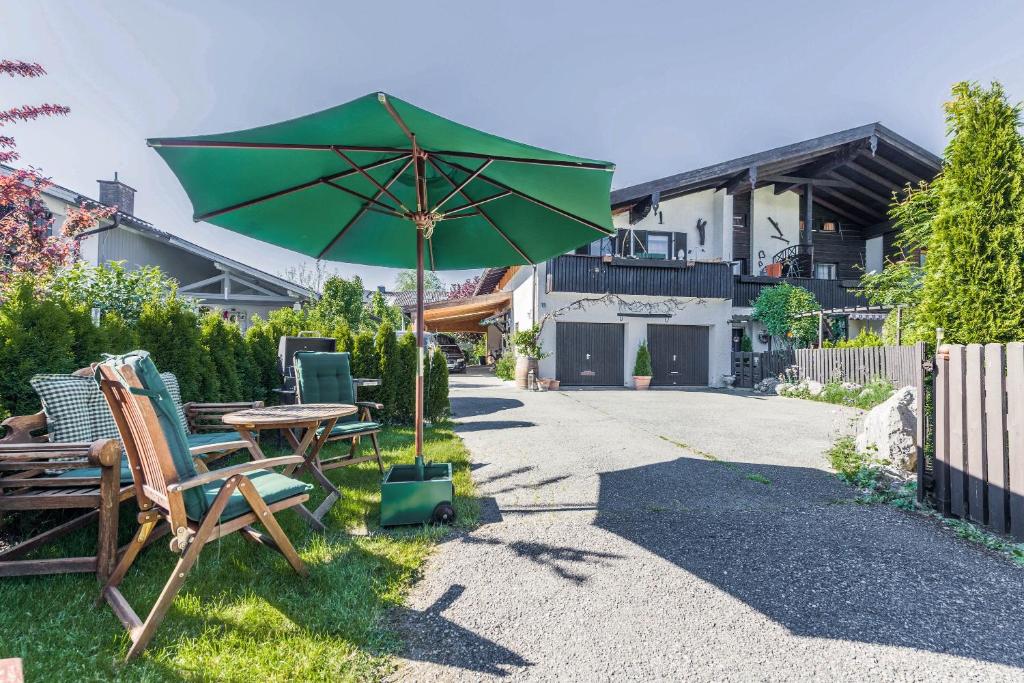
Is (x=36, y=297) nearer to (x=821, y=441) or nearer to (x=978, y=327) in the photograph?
(x=978, y=327)

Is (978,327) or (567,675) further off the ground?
(978,327)

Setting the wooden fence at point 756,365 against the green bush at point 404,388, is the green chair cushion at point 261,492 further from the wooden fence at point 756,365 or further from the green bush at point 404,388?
the wooden fence at point 756,365

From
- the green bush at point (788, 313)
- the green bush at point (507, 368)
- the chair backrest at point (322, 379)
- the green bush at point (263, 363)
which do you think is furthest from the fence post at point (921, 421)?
the green bush at point (788, 313)

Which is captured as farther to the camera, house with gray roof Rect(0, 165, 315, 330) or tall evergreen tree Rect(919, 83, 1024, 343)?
house with gray roof Rect(0, 165, 315, 330)

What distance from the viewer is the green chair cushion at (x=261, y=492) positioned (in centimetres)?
208

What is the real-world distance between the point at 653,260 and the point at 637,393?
14.5ft

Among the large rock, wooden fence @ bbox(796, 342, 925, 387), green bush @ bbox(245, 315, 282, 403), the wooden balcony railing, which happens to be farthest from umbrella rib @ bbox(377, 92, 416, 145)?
the wooden balcony railing

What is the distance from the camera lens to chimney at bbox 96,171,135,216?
14.0 meters

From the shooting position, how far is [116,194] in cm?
1419

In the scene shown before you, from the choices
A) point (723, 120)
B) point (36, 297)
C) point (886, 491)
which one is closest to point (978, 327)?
point (886, 491)

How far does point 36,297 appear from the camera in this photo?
3350mm

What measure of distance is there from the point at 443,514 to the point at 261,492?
3.99 feet

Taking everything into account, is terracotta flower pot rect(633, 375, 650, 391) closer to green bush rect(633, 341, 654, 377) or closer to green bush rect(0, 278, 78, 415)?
green bush rect(633, 341, 654, 377)

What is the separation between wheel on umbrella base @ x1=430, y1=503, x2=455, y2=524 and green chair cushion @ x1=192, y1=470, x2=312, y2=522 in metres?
0.93
